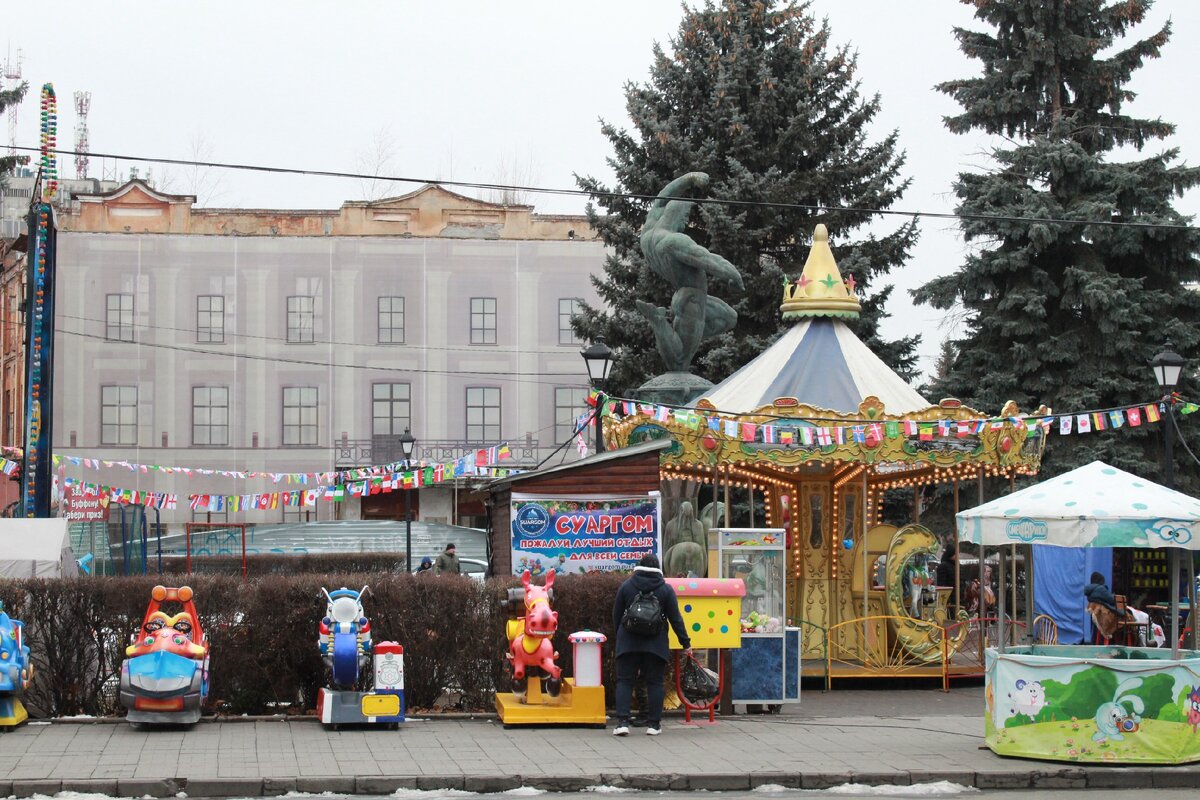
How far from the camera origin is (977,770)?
40.5 ft

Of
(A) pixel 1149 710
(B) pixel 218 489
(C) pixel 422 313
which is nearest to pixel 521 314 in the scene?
(C) pixel 422 313

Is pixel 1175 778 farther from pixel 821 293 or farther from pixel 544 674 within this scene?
pixel 821 293

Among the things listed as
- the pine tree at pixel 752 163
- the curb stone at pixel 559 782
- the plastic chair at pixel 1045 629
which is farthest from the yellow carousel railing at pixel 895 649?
the pine tree at pixel 752 163

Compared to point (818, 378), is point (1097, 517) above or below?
below

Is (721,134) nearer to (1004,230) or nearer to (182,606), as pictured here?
(1004,230)

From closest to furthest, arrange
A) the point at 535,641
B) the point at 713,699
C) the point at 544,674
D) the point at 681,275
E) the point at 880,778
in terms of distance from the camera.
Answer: the point at 880,778, the point at 535,641, the point at 544,674, the point at 713,699, the point at 681,275

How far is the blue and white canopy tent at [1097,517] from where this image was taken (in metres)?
12.8

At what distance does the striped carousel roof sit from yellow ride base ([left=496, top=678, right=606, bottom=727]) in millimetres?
6862

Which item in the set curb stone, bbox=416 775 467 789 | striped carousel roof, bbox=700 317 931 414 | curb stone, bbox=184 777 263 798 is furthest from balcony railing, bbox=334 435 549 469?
curb stone, bbox=184 777 263 798

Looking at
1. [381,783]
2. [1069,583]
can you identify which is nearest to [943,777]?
[381,783]

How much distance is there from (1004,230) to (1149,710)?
2010 centimetres

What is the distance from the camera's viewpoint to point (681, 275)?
78.5 feet

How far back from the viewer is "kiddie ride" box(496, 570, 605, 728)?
1420 cm

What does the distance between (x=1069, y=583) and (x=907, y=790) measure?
12.7 meters
